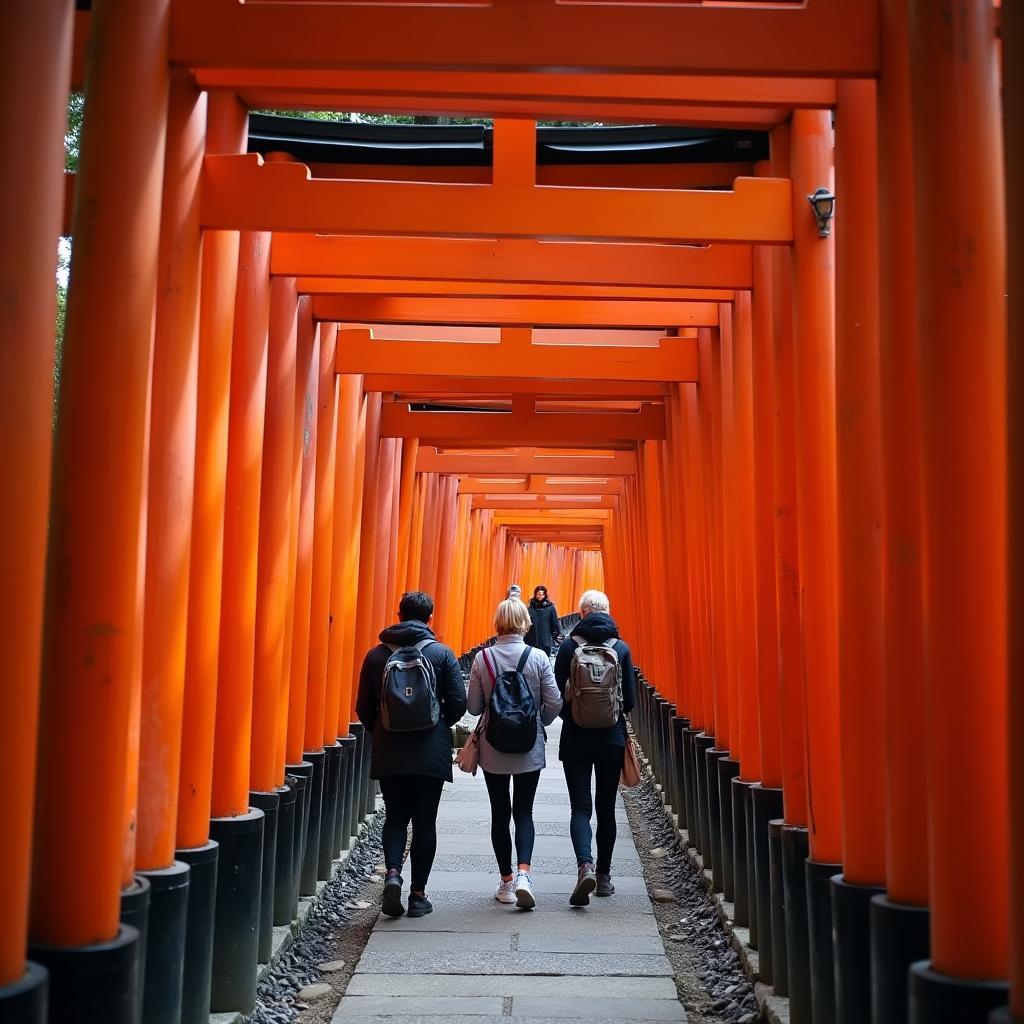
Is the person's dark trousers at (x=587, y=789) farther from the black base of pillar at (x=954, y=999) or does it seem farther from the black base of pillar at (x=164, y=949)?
the black base of pillar at (x=954, y=999)

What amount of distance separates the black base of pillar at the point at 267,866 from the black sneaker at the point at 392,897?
32.3 inches

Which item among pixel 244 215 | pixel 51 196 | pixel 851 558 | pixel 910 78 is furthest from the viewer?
pixel 244 215

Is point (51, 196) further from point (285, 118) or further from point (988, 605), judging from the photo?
point (285, 118)

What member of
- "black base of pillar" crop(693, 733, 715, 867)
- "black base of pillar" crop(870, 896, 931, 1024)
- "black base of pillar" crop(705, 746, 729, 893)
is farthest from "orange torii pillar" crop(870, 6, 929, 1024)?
"black base of pillar" crop(693, 733, 715, 867)

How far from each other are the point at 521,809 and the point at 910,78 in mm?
4569

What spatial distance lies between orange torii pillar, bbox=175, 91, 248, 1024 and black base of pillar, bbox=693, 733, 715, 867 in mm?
3835

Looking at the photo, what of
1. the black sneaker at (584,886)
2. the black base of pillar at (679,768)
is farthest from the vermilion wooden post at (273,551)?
the black base of pillar at (679,768)

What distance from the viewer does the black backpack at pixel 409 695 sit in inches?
259

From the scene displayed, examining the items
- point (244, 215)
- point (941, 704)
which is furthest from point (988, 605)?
point (244, 215)

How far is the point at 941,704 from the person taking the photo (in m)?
3.21

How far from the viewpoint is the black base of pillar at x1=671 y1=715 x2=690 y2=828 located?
31.2 feet

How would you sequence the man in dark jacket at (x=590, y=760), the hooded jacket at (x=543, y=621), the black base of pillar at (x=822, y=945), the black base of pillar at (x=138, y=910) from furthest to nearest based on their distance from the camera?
the hooded jacket at (x=543, y=621) < the man in dark jacket at (x=590, y=760) < the black base of pillar at (x=822, y=945) < the black base of pillar at (x=138, y=910)

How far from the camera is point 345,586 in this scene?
880 cm

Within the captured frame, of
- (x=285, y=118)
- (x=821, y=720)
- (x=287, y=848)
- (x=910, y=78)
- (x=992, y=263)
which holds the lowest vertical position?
(x=287, y=848)
